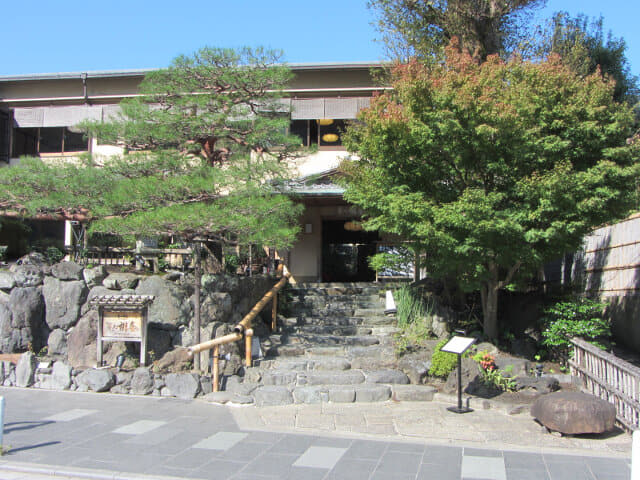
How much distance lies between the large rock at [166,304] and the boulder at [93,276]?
0.97 metres

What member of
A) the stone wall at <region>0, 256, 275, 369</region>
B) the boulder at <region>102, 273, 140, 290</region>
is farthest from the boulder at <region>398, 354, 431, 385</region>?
the boulder at <region>102, 273, 140, 290</region>

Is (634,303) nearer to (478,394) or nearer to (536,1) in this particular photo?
(478,394)

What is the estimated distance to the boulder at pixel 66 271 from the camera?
34.4 feet

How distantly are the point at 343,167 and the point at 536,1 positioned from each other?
6.84m

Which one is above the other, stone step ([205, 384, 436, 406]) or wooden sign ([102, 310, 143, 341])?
wooden sign ([102, 310, 143, 341])

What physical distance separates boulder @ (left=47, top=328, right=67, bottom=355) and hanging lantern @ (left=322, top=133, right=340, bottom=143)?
977cm

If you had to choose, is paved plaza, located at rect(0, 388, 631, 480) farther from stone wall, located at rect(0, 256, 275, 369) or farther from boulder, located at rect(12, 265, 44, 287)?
boulder, located at rect(12, 265, 44, 287)

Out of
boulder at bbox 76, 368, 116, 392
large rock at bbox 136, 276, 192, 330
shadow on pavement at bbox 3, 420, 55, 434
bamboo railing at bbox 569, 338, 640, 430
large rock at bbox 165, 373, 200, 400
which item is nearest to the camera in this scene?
bamboo railing at bbox 569, 338, 640, 430

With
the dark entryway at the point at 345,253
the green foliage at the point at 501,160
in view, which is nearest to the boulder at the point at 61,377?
the green foliage at the point at 501,160

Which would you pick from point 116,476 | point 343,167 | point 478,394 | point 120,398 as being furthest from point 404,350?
point 116,476

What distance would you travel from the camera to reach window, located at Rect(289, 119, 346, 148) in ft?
54.5

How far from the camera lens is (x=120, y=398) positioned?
8750 mm

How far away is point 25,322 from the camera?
10234mm

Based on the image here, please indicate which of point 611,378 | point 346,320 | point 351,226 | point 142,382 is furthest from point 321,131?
point 611,378
